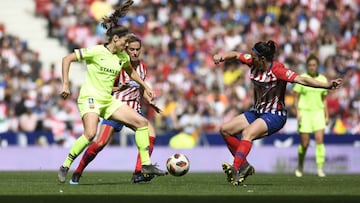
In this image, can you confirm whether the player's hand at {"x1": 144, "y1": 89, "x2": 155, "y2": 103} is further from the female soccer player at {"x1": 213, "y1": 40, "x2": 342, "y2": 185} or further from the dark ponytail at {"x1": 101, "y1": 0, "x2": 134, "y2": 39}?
the female soccer player at {"x1": 213, "y1": 40, "x2": 342, "y2": 185}

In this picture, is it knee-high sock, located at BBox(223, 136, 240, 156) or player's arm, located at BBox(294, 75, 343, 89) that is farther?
knee-high sock, located at BBox(223, 136, 240, 156)

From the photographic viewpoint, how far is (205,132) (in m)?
24.7

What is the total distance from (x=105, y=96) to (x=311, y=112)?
6170 millimetres

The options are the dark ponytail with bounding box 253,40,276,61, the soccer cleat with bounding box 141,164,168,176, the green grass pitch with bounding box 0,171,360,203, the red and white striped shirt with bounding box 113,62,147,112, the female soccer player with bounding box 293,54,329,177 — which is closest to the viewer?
the green grass pitch with bounding box 0,171,360,203

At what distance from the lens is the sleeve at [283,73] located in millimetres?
14764

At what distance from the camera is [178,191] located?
13.5 metres

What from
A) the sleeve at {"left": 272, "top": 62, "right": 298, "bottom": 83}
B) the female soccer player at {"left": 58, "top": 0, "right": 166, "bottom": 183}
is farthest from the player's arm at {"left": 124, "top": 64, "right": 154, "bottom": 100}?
the sleeve at {"left": 272, "top": 62, "right": 298, "bottom": 83}

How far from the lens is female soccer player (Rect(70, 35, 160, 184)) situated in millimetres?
15336

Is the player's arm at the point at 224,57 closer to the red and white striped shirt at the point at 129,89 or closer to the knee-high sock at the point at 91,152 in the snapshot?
the red and white striped shirt at the point at 129,89

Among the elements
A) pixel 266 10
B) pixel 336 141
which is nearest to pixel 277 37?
pixel 266 10

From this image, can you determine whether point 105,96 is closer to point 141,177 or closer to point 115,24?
point 115,24

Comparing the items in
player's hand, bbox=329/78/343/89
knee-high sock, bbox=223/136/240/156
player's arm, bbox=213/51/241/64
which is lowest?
knee-high sock, bbox=223/136/240/156

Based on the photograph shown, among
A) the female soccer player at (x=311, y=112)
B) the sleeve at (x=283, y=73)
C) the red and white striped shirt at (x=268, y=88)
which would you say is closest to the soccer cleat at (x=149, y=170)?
the red and white striped shirt at (x=268, y=88)

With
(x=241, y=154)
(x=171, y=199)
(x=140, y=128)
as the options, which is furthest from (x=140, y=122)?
(x=171, y=199)
